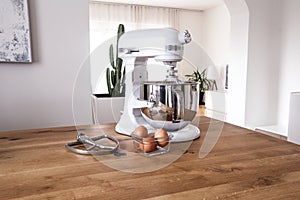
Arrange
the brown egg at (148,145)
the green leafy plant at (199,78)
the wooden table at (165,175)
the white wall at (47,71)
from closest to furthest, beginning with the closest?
the wooden table at (165,175) → the brown egg at (148,145) → the green leafy plant at (199,78) → the white wall at (47,71)

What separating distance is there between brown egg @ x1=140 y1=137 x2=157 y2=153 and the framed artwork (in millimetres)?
1224

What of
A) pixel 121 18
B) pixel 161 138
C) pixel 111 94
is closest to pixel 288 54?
pixel 111 94

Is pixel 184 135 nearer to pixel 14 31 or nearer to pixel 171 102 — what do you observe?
pixel 171 102

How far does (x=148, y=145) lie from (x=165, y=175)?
154 mm

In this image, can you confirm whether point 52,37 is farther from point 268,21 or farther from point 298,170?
point 268,21

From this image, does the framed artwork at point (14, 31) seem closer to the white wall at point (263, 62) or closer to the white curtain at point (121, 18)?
the white wall at point (263, 62)

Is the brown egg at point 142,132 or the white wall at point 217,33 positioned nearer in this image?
the brown egg at point 142,132

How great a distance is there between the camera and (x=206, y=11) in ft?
18.0

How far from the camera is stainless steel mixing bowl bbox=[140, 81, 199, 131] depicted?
782 millimetres

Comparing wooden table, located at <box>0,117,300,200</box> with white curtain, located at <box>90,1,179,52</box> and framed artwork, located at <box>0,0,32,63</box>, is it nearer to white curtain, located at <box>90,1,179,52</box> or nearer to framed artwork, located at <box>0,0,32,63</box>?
framed artwork, located at <box>0,0,32,63</box>

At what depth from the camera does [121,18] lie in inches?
199

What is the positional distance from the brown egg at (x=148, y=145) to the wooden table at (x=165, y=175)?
0.03 metres

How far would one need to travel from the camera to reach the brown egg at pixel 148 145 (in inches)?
28.3

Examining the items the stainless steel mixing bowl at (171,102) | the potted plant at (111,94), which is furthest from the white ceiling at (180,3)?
the stainless steel mixing bowl at (171,102)
